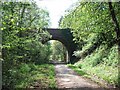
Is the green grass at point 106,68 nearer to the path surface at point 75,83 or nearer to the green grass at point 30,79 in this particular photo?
the path surface at point 75,83

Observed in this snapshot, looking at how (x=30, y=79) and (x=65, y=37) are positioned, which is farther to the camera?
(x=65, y=37)

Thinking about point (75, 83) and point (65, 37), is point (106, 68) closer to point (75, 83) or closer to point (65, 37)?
point (75, 83)

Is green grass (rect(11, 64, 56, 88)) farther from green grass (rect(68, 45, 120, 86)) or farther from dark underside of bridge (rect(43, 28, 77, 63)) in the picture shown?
dark underside of bridge (rect(43, 28, 77, 63))

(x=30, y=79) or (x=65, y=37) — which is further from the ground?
(x=65, y=37)

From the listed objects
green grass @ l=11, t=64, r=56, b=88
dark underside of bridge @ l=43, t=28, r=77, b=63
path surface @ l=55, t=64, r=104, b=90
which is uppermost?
dark underside of bridge @ l=43, t=28, r=77, b=63

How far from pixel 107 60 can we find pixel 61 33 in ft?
65.3

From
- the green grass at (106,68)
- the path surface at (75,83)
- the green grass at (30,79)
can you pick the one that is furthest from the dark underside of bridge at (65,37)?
the path surface at (75,83)

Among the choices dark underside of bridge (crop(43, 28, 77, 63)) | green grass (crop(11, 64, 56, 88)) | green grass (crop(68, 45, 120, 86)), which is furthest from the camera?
dark underside of bridge (crop(43, 28, 77, 63))

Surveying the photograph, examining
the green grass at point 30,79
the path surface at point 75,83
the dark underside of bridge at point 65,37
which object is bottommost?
the path surface at point 75,83

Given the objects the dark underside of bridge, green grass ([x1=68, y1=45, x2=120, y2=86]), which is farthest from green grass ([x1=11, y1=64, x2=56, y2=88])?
the dark underside of bridge

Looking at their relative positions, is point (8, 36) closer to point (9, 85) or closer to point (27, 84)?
point (9, 85)

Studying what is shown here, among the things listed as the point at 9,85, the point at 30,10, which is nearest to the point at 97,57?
the point at 30,10

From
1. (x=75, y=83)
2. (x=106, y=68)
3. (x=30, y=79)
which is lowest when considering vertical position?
(x=75, y=83)

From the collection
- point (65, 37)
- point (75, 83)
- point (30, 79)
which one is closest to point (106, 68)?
point (75, 83)
